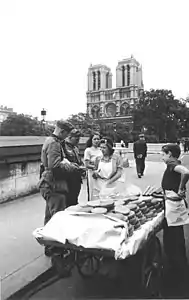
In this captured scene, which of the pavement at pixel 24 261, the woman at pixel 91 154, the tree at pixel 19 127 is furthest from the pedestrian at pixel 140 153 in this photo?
the tree at pixel 19 127

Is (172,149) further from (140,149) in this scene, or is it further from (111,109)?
(111,109)

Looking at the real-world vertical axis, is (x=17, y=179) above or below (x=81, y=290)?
above

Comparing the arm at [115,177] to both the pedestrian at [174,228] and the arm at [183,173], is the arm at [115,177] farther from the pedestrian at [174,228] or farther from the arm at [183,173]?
the arm at [183,173]

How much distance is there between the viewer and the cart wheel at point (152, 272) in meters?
3.58

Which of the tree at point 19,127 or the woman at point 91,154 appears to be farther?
the tree at point 19,127

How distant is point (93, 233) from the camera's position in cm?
317

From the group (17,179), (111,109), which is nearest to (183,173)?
(17,179)

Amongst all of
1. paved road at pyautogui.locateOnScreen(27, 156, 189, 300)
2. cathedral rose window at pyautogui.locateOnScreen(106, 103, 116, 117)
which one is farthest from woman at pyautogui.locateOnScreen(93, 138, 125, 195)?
cathedral rose window at pyautogui.locateOnScreen(106, 103, 116, 117)

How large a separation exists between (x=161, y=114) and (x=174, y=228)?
58.8 meters

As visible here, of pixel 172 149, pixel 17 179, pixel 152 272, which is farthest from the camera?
pixel 17 179

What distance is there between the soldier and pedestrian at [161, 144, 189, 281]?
1.35 metres

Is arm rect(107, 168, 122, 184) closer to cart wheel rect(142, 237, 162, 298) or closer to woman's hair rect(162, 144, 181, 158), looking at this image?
woman's hair rect(162, 144, 181, 158)

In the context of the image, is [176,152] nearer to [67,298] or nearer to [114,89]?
[67,298]

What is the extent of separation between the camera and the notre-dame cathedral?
13550cm
